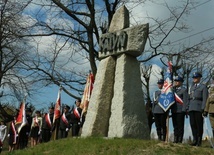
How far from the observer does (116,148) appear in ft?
27.9

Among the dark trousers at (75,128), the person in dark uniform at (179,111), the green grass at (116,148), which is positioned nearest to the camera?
the green grass at (116,148)

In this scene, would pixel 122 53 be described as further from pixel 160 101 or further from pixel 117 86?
pixel 160 101

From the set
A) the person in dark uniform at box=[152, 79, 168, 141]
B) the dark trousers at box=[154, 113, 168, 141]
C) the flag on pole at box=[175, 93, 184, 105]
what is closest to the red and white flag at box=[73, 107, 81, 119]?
the person in dark uniform at box=[152, 79, 168, 141]

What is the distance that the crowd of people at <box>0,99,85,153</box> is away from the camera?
15.0 metres

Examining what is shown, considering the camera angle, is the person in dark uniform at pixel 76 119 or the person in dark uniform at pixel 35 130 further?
the person in dark uniform at pixel 35 130

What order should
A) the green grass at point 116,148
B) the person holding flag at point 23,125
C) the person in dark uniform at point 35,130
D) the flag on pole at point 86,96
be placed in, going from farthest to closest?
the person in dark uniform at point 35,130 < the person holding flag at point 23,125 < the flag on pole at point 86,96 < the green grass at point 116,148

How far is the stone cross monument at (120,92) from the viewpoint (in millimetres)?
9906

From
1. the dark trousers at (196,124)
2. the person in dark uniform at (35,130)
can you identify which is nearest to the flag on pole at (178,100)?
the dark trousers at (196,124)

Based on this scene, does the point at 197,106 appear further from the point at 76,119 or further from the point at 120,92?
the point at 76,119

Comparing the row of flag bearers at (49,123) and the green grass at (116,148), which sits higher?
the row of flag bearers at (49,123)

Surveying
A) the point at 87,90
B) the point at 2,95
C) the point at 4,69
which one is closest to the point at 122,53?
the point at 87,90

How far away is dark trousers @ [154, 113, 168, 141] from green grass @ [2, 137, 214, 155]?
1.82m

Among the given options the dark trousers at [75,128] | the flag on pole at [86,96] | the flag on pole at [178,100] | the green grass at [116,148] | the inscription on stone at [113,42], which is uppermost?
the inscription on stone at [113,42]

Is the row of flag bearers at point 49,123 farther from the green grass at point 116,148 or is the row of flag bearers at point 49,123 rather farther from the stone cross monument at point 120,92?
the green grass at point 116,148
